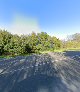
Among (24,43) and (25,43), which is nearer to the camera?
(24,43)

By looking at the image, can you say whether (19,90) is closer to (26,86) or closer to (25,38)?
(26,86)

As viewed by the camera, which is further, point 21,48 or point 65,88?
point 21,48

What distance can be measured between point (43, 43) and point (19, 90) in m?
30.3

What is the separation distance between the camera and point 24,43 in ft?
94.4

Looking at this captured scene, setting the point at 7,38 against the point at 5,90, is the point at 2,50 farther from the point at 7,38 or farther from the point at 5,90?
the point at 5,90

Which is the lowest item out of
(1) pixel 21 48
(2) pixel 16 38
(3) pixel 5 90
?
(3) pixel 5 90

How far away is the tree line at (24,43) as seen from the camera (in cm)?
2681

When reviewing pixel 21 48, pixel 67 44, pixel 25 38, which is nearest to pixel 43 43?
pixel 25 38

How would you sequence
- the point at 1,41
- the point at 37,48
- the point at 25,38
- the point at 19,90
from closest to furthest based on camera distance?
the point at 19,90 < the point at 1,41 < the point at 25,38 < the point at 37,48

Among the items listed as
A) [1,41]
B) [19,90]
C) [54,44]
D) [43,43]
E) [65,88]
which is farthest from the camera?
[54,44]

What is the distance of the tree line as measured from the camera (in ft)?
88.0

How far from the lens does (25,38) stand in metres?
30.3

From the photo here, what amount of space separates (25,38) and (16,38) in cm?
274

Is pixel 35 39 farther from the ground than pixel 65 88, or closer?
farther from the ground
